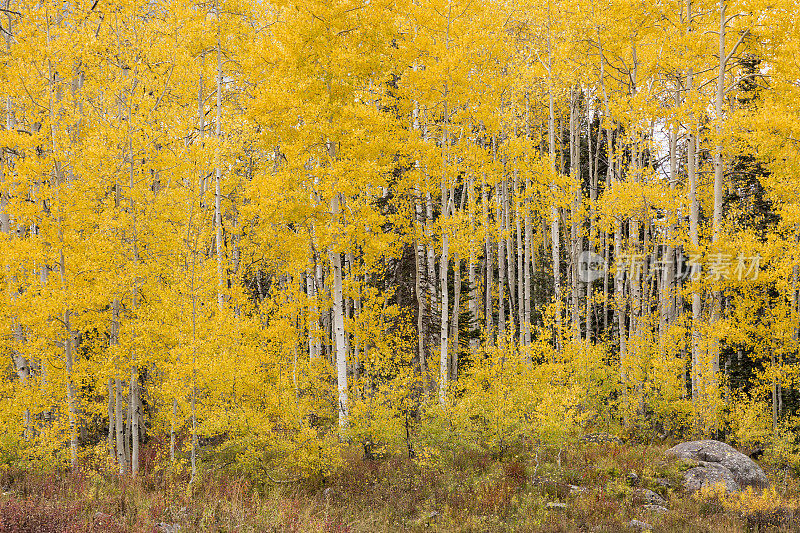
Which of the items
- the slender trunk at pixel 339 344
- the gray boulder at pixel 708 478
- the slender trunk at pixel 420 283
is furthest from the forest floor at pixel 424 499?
the slender trunk at pixel 420 283

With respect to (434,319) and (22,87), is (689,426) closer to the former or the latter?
(434,319)

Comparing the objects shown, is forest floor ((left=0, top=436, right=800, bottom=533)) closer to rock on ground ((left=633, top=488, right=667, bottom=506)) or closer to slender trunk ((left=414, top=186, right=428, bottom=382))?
rock on ground ((left=633, top=488, right=667, bottom=506))

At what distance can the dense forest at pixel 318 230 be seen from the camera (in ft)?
32.6

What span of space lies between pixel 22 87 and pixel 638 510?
13994 mm

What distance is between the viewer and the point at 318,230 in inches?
428

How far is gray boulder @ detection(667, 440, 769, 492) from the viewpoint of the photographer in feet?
34.6

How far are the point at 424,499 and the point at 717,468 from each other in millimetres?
6221

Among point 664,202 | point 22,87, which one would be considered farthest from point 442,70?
point 22,87

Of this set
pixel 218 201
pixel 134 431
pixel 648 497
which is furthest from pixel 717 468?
pixel 218 201

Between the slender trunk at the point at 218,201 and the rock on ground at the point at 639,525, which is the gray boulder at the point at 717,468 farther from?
the slender trunk at the point at 218,201

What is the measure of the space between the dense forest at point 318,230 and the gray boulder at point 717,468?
1.11 meters

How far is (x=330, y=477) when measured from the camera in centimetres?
1028

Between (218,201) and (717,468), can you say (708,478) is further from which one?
(218,201)

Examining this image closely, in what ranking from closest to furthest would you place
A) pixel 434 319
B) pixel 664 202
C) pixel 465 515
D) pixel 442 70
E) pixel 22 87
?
pixel 465 515 → pixel 22 87 → pixel 442 70 → pixel 664 202 → pixel 434 319
